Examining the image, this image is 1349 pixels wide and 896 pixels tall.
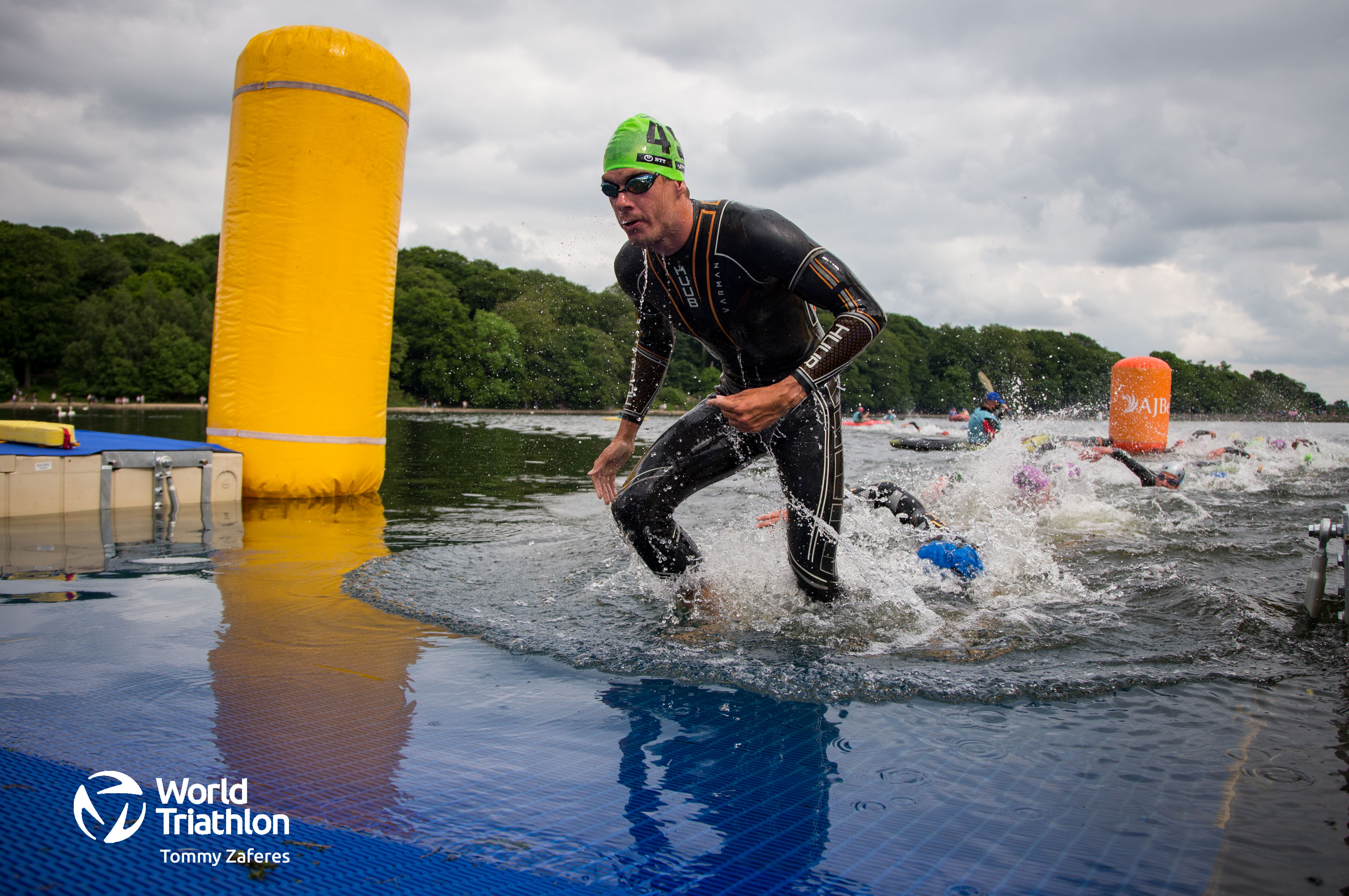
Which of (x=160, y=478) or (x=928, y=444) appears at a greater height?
(x=928, y=444)

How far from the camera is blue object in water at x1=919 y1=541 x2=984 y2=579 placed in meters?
4.71

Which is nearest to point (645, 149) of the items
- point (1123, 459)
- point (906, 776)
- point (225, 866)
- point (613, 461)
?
point (613, 461)

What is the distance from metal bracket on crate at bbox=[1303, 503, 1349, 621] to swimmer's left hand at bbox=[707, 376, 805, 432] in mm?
2235

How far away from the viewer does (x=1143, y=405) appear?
20062 mm

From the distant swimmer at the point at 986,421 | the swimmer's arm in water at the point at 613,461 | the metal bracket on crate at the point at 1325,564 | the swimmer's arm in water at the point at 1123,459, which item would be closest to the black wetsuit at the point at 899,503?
the metal bracket on crate at the point at 1325,564

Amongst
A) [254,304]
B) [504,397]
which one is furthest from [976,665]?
[504,397]

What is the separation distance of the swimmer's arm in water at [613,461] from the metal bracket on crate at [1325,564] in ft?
9.88

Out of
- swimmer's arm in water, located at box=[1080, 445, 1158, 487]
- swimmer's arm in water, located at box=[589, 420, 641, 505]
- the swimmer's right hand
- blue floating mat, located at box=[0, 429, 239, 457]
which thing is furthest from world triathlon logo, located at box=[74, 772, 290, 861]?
swimmer's arm in water, located at box=[1080, 445, 1158, 487]

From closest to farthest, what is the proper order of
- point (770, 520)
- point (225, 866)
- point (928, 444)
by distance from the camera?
point (225, 866) → point (770, 520) → point (928, 444)

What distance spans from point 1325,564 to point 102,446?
26.8ft

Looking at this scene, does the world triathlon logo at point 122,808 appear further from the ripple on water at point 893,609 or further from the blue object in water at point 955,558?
the blue object in water at point 955,558

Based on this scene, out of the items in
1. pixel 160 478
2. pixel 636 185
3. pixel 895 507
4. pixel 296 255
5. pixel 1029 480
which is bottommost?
pixel 160 478

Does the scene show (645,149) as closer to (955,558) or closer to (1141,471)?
(955,558)

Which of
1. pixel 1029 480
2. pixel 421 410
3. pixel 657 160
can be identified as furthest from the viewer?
pixel 421 410
